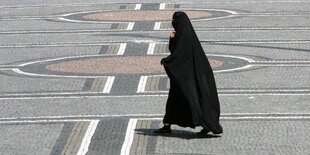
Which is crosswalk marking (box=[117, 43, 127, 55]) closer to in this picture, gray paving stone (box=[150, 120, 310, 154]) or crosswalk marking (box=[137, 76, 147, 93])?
crosswalk marking (box=[137, 76, 147, 93])

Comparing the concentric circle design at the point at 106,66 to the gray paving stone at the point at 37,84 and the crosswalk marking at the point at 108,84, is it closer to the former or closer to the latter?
the crosswalk marking at the point at 108,84

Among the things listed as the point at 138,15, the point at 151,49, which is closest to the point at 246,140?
the point at 151,49

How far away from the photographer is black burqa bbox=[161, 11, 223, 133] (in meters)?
14.1

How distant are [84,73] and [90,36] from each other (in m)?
6.27

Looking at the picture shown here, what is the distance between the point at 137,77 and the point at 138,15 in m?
11.3

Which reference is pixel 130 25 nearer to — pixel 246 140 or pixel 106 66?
pixel 106 66

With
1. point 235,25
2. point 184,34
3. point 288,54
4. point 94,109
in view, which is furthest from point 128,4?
point 184,34

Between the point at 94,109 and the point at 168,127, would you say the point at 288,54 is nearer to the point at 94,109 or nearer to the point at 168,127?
the point at 94,109

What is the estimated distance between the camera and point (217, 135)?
1433cm

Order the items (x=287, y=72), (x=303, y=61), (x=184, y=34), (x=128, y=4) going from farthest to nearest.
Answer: (x=128, y=4) < (x=303, y=61) < (x=287, y=72) < (x=184, y=34)

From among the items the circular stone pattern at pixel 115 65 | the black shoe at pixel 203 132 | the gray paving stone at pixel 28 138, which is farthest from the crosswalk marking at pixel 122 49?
the black shoe at pixel 203 132

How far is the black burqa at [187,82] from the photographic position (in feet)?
46.2

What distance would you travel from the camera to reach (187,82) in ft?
46.5

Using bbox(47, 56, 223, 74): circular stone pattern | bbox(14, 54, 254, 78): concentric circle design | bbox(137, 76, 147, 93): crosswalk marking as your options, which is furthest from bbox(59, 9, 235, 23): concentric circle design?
bbox(137, 76, 147, 93): crosswalk marking
